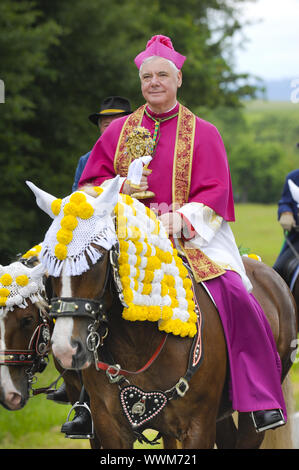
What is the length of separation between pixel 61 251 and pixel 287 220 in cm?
498

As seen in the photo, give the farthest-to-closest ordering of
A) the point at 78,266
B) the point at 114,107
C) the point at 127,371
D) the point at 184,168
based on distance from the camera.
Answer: the point at 114,107 < the point at 184,168 < the point at 127,371 < the point at 78,266

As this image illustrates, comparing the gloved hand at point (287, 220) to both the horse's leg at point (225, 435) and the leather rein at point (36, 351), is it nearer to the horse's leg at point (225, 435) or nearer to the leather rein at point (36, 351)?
the horse's leg at point (225, 435)

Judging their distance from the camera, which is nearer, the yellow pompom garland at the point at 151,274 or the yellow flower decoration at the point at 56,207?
the yellow flower decoration at the point at 56,207

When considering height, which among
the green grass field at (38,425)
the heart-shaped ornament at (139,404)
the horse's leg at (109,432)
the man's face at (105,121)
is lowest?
the green grass field at (38,425)

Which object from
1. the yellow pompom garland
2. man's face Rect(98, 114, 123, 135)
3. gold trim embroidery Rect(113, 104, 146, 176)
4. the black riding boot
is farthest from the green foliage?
the yellow pompom garland

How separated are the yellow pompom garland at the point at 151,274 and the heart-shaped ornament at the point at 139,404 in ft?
1.20

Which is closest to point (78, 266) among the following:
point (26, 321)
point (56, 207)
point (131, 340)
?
point (56, 207)

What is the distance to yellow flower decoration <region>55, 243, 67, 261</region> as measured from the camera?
3.03 m

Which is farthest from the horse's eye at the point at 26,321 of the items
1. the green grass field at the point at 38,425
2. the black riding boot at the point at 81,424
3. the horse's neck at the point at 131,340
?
the green grass field at the point at 38,425

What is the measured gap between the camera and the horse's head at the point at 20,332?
3.98 meters

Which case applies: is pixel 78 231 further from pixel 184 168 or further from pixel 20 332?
pixel 20 332

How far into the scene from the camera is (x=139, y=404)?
140 inches
